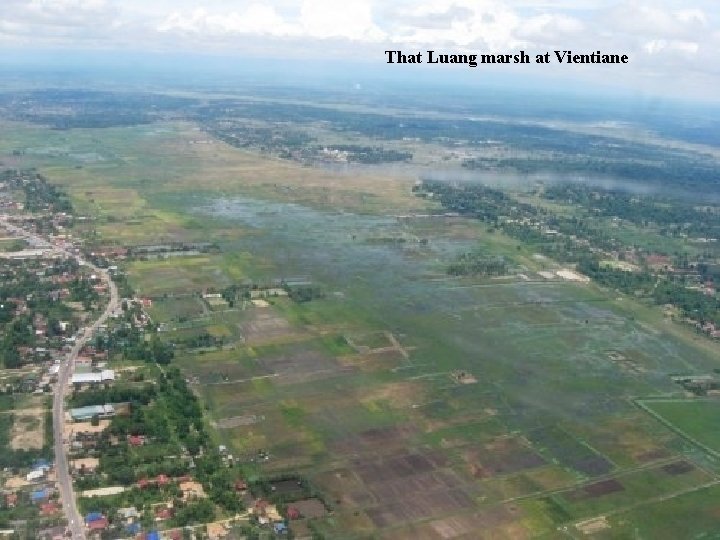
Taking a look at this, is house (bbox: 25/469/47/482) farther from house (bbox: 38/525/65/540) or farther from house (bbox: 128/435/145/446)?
house (bbox: 128/435/145/446)

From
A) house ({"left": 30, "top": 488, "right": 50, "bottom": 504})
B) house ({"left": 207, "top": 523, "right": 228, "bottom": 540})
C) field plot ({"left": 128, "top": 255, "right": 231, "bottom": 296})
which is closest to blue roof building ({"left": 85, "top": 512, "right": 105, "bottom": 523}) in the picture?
house ({"left": 30, "top": 488, "right": 50, "bottom": 504})

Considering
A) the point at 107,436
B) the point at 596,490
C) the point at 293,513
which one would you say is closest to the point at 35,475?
the point at 107,436

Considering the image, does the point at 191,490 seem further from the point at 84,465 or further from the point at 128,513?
the point at 84,465

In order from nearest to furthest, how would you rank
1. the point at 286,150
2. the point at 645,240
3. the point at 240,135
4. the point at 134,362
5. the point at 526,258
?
the point at 134,362 → the point at 526,258 → the point at 645,240 → the point at 286,150 → the point at 240,135

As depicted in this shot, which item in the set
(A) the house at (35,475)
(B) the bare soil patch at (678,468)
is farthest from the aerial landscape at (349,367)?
(B) the bare soil patch at (678,468)

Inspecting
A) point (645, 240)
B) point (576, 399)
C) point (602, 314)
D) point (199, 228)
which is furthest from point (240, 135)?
point (576, 399)

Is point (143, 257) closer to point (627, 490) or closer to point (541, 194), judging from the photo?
point (627, 490)

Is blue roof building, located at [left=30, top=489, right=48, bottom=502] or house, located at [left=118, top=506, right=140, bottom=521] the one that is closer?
house, located at [left=118, top=506, right=140, bottom=521]
